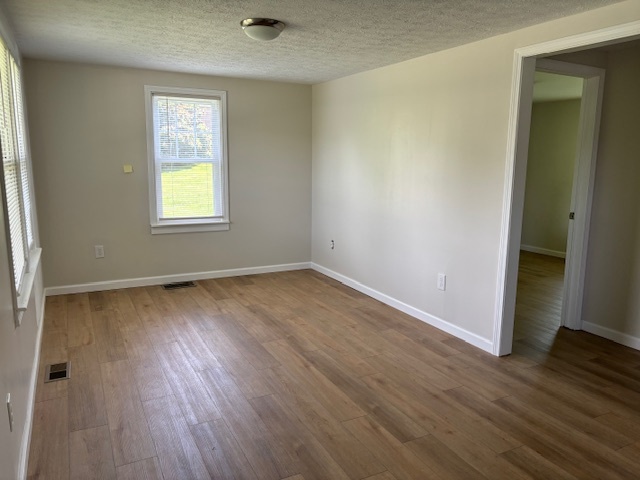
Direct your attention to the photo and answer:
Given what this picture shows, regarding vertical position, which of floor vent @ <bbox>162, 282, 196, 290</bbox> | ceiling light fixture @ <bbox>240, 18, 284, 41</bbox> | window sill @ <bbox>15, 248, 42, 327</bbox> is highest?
ceiling light fixture @ <bbox>240, 18, 284, 41</bbox>

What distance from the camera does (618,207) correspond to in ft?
11.6

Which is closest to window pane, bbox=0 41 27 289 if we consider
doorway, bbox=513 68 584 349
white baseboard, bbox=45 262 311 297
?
white baseboard, bbox=45 262 311 297

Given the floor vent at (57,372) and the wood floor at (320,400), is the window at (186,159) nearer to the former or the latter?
the wood floor at (320,400)

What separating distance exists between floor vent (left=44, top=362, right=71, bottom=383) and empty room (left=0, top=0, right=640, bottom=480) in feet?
0.11

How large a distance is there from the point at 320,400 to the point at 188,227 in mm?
3032

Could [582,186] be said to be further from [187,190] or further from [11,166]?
[11,166]

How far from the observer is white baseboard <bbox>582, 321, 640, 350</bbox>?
136 inches

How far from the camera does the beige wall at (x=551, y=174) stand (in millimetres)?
6691

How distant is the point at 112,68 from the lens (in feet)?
14.8

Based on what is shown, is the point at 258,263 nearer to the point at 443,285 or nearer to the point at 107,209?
the point at 107,209

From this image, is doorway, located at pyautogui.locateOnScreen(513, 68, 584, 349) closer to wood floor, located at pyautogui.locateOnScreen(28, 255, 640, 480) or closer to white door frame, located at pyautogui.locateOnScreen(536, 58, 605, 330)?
white door frame, located at pyautogui.locateOnScreen(536, 58, 605, 330)

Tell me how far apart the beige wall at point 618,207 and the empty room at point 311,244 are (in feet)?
0.06

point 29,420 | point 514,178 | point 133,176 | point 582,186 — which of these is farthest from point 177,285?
point 582,186

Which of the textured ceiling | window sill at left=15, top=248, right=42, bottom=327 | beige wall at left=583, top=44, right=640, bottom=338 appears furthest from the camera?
beige wall at left=583, top=44, right=640, bottom=338
